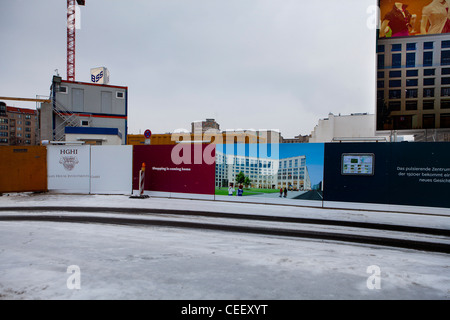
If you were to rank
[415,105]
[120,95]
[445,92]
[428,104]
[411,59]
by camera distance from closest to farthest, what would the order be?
[445,92], [415,105], [428,104], [120,95], [411,59]

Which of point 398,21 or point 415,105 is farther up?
point 398,21

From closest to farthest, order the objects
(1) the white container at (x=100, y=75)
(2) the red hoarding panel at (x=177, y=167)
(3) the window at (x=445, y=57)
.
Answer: (2) the red hoarding panel at (x=177, y=167), (3) the window at (x=445, y=57), (1) the white container at (x=100, y=75)

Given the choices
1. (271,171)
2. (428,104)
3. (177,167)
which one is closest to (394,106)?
(428,104)

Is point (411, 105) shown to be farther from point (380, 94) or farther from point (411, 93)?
point (380, 94)

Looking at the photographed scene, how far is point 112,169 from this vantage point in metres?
14.3

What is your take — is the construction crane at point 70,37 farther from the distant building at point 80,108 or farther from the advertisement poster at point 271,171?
the advertisement poster at point 271,171

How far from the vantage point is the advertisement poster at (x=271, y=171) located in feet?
37.8

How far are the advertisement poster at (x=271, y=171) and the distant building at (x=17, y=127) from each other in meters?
149

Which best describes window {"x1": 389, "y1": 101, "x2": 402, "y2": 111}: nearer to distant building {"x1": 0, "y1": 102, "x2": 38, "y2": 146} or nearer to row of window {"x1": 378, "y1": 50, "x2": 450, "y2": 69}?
row of window {"x1": 378, "y1": 50, "x2": 450, "y2": 69}

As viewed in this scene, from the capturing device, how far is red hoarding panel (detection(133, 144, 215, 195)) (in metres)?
12.9

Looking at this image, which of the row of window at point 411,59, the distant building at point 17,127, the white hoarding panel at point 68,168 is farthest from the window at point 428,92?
the distant building at point 17,127

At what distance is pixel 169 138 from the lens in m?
43.0

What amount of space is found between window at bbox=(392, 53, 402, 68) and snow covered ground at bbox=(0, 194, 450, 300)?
45.3 metres

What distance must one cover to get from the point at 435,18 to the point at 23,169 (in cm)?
3646
